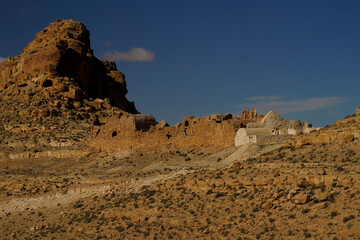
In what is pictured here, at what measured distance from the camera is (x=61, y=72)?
6106 centimetres

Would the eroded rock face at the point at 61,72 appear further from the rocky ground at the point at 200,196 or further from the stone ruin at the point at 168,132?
the rocky ground at the point at 200,196

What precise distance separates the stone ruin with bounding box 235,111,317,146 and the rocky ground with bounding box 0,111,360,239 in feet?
4.60

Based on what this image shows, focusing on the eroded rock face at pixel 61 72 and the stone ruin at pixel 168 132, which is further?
the eroded rock face at pixel 61 72

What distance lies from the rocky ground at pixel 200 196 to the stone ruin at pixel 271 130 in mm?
1403

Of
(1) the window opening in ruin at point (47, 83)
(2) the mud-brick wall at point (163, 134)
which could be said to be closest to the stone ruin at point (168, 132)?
(2) the mud-brick wall at point (163, 134)

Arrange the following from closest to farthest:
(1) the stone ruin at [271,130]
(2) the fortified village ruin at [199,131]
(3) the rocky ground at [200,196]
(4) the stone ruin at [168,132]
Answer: (3) the rocky ground at [200,196] < (1) the stone ruin at [271,130] < (2) the fortified village ruin at [199,131] < (4) the stone ruin at [168,132]

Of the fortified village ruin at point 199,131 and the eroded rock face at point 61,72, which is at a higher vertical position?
the eroded rock face at point 61,72

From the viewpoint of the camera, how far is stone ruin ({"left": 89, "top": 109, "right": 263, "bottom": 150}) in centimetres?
3372

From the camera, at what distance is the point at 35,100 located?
187ft

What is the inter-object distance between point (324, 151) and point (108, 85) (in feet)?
161

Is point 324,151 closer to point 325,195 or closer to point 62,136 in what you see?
point 325,195

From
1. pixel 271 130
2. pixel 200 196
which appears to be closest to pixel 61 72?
pixel 271 130

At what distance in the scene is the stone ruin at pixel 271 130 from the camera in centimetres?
3016

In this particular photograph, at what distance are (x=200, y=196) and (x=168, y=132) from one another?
585 inches
